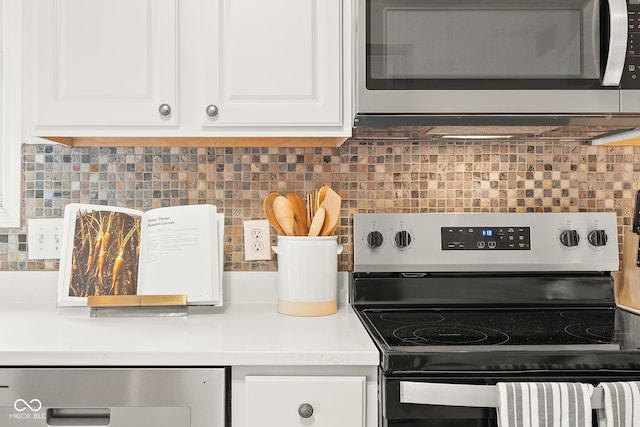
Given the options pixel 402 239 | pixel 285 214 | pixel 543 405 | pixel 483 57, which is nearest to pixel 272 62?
pixel 285 214

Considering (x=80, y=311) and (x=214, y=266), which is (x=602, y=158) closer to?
(x=214, y=266)

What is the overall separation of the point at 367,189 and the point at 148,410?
36.3 inches

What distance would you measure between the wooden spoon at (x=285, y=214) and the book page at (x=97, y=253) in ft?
1.40

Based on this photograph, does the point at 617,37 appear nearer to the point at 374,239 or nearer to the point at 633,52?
the point at 633,52

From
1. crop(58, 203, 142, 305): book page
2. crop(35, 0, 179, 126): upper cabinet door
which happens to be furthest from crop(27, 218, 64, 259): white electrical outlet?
crop(35, 0, 179, 126): upper cabinet door

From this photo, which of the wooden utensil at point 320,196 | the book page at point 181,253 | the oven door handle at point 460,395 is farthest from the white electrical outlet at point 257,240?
the oven door handle at point 460,395

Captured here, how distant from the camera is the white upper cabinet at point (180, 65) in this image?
4.68ft

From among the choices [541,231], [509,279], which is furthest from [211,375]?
[541,231]

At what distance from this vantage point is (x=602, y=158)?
1775 mm

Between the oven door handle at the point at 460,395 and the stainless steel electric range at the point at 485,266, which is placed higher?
the stainless steel electric range at the point at 485,266

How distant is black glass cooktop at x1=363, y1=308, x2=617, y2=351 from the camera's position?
3.99 feet

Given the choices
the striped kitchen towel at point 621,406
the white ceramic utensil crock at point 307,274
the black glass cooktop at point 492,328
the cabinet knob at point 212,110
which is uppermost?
the cabinet knob at point 212,110

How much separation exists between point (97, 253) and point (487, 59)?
1168 mm

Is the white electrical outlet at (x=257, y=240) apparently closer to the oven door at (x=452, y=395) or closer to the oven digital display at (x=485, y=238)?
the oven digital display at (x=485, y=238)
